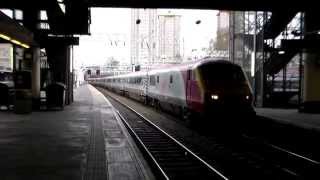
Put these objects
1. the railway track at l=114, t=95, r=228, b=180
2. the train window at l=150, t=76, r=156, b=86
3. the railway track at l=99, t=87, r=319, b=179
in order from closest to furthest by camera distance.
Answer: the railway track at l=114, t=95, r=228, b=180 < the railway track at l=99, t=87, r=319, b=179 < the train window at l=150, t=76, r=156, b=86

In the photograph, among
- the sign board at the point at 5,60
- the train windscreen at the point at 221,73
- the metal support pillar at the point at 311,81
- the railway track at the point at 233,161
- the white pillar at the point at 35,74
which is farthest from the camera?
the sign board at the point at 5,60

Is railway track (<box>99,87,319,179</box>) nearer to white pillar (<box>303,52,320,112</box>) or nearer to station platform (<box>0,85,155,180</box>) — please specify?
station platform (<box>0,85,155,180</box>)

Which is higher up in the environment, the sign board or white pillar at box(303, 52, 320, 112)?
the sign board

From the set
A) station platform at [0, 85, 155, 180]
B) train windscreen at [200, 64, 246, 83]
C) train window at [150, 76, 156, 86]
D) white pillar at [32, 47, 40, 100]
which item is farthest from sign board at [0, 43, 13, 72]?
train windscreen at [200, 64, 246, 83]

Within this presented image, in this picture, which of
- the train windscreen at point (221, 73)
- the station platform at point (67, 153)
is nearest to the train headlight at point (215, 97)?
the train windscreen at point (221, 73)

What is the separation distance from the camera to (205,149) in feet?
46.3

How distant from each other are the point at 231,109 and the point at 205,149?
3312 mm

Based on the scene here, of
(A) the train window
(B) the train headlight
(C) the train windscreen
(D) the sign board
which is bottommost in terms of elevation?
(B) the train headlight

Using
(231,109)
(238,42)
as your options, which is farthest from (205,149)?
(238,42)

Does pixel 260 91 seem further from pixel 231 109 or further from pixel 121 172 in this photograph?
pixel 121 172

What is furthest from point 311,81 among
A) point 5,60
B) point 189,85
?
point 5,60

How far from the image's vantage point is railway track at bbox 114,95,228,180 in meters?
10.4

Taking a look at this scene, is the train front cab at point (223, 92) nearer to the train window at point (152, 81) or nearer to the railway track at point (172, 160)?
the railway track at point (172, 160)

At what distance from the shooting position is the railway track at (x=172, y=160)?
10391 millimetres
